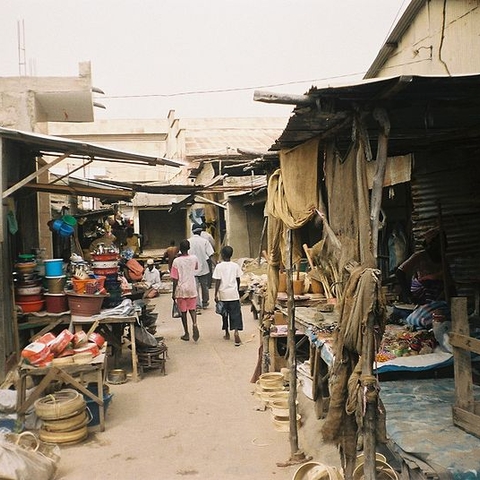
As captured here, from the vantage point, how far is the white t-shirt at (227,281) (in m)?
10.1

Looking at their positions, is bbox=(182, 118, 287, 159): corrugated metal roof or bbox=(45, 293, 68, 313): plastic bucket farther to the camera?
bbox=(182, 118, 287, 159): corrugated metal roof

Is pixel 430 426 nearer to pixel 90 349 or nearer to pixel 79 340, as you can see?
pixel 90 349

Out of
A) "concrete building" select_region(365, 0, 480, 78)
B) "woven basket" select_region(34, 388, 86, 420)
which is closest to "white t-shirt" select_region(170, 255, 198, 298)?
"woven basket" select_region(34, 388, 86, 420)

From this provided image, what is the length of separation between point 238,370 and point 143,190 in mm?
4282

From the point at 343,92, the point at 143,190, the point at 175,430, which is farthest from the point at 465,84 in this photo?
the point at 143,190

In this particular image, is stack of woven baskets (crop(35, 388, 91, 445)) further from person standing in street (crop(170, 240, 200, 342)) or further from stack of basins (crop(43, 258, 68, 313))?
person standing in street (crop(170, 240, 200, 342))

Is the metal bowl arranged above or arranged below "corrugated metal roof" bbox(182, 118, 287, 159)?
below

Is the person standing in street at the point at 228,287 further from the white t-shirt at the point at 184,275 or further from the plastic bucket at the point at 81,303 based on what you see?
the plastic bucket at the point at 81,303

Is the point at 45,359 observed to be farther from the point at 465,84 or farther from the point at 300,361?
the point at 465,84

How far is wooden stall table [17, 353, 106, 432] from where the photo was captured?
20.0 ft

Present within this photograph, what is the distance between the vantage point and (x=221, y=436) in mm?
6188

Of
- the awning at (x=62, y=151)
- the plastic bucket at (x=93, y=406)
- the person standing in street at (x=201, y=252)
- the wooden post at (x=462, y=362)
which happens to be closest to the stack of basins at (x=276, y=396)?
the plastic bucket at (x=93, y=406)

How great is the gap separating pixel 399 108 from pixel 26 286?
19.8 ft

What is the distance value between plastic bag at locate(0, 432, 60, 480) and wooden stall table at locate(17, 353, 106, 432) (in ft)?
1.95
